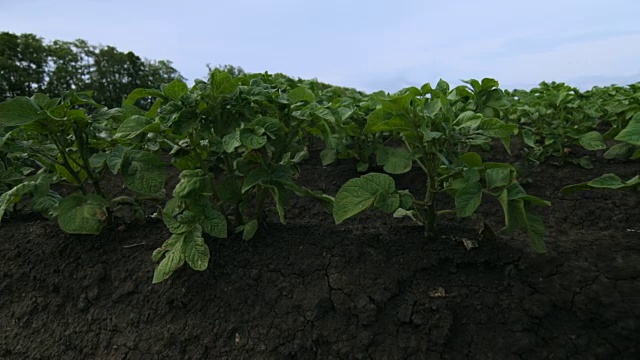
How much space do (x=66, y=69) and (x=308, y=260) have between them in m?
13.9

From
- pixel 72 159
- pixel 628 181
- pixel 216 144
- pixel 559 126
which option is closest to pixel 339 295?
pixel 216 144

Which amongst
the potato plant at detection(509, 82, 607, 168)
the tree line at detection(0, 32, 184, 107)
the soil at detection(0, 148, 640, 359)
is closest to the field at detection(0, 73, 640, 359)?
the soil at detection(0, 148, 640, 359)

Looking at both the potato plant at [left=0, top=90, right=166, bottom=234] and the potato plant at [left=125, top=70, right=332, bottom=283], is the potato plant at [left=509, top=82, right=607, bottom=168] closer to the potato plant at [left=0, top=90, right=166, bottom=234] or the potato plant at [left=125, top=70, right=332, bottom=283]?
the potato plant at [left=125, top=70, right=332, bottom=283]

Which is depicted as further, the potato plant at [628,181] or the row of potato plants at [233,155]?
the row of potato plants at [233,155]

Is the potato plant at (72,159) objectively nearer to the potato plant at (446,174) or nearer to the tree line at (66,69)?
the potato plant at (446,174)

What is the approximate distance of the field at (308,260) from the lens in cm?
151

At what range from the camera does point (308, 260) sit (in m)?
1.84

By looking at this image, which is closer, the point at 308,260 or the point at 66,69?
the point at 308,260

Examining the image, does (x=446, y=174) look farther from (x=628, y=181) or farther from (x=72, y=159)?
(x=72, y=159)

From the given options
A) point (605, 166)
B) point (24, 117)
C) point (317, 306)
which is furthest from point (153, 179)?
point (605, 166)

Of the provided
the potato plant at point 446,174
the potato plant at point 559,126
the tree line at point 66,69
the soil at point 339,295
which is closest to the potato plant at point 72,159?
the soil at point 339,295

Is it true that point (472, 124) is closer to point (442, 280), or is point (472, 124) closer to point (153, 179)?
point (442, 280)

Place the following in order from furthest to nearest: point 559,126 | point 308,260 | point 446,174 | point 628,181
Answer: point 559,126
point 308,260
point 446,174
point 628,181

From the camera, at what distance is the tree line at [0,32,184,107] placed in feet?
39.4
